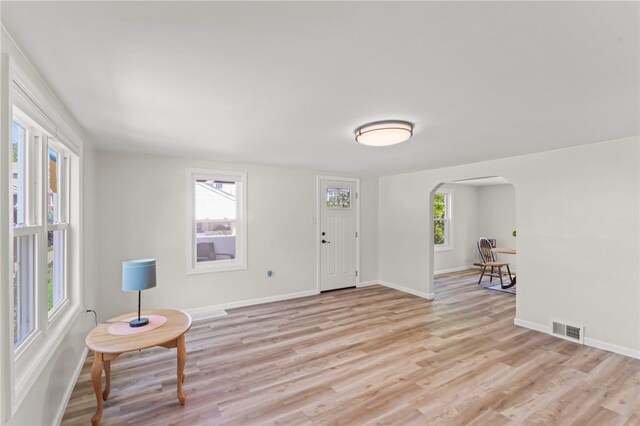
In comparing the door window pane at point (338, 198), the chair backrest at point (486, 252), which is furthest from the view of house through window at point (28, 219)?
the chair backrest at point (486, 252)

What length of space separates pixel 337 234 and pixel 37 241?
4.23 metres

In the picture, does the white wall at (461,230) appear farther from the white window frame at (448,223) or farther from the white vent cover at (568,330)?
the white vent cover at (568,330)

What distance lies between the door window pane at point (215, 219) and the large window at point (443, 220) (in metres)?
4.95

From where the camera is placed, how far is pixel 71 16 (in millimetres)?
1156

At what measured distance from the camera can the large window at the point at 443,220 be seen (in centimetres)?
723

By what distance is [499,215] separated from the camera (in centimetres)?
736

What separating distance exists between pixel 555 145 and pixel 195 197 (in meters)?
4.50

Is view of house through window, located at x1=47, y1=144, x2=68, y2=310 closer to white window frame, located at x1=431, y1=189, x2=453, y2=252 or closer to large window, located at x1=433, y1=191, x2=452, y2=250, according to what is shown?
large window, located at x1=433, y1=191, x2=452, y2=250

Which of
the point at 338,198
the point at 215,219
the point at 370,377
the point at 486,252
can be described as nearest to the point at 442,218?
the point at 486,252

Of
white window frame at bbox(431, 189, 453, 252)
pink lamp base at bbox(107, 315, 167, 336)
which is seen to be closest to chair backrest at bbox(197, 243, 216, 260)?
pink lamp base at bbox(107, 315, 167, 336)

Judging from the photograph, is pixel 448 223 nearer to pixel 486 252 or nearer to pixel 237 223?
pixel 486 252

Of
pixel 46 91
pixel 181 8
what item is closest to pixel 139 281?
pixel 46 91

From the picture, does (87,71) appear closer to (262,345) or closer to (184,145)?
(184,145)

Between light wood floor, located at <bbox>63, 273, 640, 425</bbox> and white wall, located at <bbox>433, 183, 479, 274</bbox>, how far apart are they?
10.7 feet
